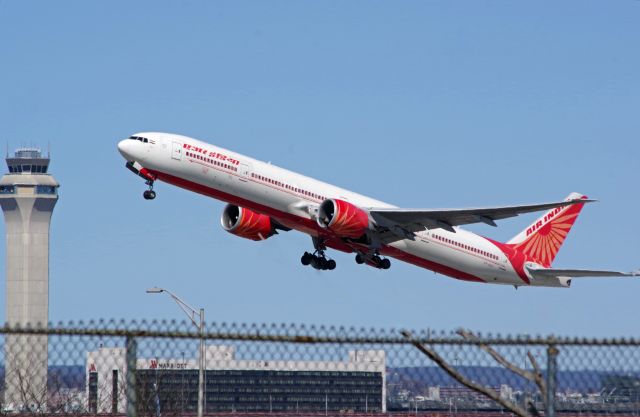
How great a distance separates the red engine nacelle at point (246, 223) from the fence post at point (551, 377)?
4800 cm

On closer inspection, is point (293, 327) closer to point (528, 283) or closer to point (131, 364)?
point (131, 364)

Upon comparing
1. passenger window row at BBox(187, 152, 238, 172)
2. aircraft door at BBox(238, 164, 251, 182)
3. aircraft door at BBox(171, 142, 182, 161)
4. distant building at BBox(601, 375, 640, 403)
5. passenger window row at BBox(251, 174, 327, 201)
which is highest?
aircraft door at BBox(171, 142, 182, 161)

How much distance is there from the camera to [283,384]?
1825 centimetres

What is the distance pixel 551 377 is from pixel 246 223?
48208 mm

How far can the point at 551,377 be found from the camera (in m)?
14.8

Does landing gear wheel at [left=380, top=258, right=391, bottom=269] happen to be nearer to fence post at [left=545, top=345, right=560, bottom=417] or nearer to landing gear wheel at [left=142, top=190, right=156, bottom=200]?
landing gear wheel at [left=142, top=190, right=156, bottom=200]

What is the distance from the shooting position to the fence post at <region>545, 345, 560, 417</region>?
48.2 ft

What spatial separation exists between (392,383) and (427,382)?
53 cm

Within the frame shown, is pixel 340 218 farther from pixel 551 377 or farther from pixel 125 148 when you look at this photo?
pixel 551 377

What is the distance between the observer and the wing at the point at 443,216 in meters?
58.1

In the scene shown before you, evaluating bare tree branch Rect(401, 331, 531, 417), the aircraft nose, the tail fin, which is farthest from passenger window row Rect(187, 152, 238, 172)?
bare tree branch Rect(401, 331, 531, 417)

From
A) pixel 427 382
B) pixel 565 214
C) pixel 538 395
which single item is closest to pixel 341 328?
pixel 427 382

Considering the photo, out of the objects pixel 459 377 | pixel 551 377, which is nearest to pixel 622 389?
pixel 551 377

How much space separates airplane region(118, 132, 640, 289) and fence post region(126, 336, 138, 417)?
40.8m
